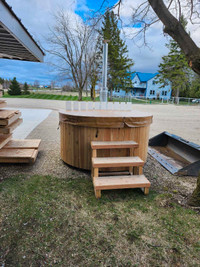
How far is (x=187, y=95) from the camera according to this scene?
35.4 metres

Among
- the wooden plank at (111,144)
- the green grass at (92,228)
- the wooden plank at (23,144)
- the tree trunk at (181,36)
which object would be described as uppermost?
the tree trunk at (181,36)

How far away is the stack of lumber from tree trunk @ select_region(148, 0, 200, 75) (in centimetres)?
276

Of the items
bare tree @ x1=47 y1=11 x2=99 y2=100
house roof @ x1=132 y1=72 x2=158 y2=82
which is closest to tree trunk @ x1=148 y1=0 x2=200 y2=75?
bare tree @ x1=47 y1=11 x2=99 y2=100

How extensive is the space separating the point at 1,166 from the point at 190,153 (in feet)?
13.8

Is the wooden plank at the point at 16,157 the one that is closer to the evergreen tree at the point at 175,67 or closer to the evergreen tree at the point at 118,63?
the evergreen tree at the point at 118,63

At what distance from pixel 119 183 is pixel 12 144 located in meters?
2.84

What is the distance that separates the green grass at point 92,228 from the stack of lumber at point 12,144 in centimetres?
78

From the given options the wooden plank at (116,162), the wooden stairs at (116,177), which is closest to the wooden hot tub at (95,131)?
the wooden stairs at (116,177)

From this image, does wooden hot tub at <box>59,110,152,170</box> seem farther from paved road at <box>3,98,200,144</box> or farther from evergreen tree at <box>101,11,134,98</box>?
evergreen tree at <box>101,11,134,98</box>

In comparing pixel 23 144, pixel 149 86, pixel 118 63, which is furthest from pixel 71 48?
pixel 149 86

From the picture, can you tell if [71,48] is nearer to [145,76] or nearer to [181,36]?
[181,36]

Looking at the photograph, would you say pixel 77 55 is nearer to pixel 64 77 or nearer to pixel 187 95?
pixel 64 77

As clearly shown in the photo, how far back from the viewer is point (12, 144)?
3.92 m

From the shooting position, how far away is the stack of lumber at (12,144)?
266 centimetres
